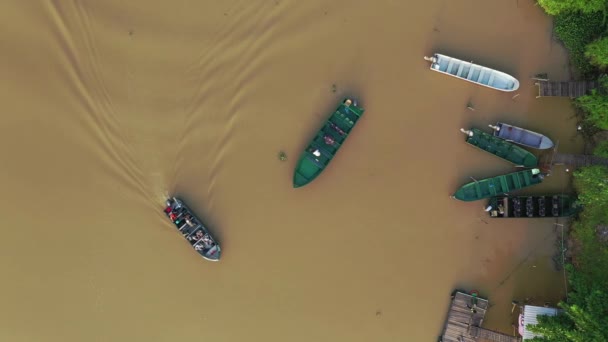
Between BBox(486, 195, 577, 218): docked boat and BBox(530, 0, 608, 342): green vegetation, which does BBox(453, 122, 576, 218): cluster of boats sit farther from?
BBox(530, 0, 608, 342): green vegetation

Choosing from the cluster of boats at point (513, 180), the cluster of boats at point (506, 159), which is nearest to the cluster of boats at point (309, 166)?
the cluster of boats at point (506, 159)

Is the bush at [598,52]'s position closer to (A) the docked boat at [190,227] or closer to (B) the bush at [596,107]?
(B) the bush at [596,107]

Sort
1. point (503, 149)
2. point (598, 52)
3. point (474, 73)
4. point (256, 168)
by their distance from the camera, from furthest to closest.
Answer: point (256, 168) < point (503, 149) < point (474, 73) < point (598, 52)

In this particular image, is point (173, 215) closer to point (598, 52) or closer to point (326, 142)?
point (326, 142)

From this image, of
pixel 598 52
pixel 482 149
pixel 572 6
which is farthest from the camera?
pixel 482 149

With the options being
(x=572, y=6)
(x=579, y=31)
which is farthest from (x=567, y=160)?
(x=572, y=6)

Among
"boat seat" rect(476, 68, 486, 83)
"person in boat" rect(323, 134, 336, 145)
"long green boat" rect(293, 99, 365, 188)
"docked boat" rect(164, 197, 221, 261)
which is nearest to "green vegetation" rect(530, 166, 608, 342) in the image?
"boat seat" rect(476, 68, 486, 83)

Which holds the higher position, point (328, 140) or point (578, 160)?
point (578, 160)

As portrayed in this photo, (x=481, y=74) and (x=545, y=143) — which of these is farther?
(x=545, y=143)
